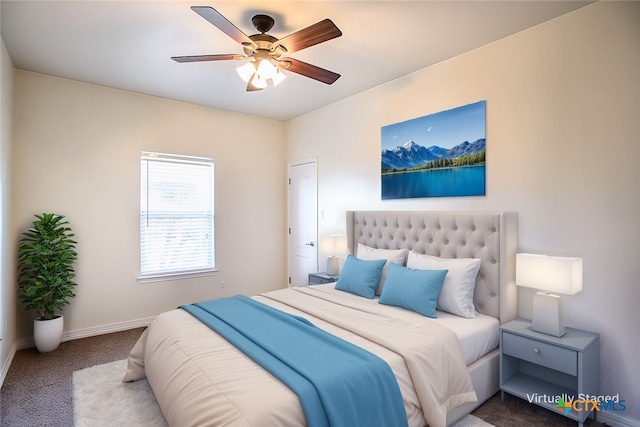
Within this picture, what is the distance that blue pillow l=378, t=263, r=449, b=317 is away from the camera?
8.46 ft

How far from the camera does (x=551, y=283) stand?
227cm

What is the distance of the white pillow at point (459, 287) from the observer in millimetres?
2615

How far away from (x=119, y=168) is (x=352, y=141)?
2.81 m

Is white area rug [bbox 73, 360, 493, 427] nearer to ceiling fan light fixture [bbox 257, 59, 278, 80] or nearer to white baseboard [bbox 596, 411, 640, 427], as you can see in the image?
white baseboard [bbox 596, 411, 640, 427]

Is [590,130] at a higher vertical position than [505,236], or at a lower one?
higher

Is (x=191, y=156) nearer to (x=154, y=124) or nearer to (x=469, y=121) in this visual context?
(x=154, y=124)

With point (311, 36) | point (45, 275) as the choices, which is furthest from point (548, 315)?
point (45, 275)

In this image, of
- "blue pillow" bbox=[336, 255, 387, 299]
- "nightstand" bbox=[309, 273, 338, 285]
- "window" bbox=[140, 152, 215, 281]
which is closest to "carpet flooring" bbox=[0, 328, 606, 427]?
"window" bbox=[140, 152, 215, 281]

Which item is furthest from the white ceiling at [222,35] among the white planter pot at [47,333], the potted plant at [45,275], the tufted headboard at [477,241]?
the white planter pot at [47,333]

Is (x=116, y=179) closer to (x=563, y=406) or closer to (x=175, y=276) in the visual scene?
(x=175, y=276)

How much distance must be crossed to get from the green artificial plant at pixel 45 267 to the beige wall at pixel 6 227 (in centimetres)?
12

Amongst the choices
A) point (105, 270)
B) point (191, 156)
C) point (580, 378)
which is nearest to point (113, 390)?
point (105, 270)

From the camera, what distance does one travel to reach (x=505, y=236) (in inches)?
103

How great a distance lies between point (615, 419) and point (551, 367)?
0.55 m
